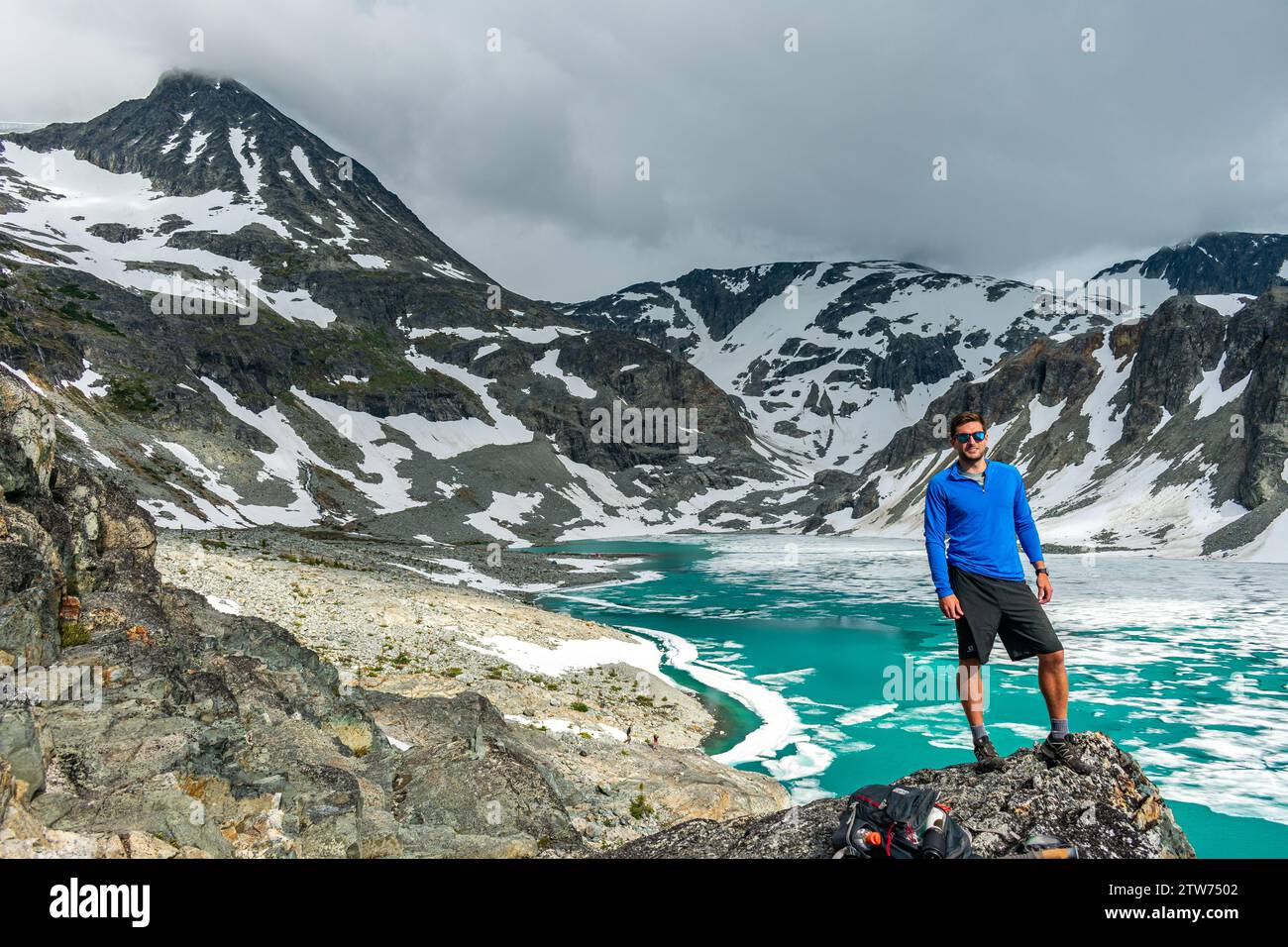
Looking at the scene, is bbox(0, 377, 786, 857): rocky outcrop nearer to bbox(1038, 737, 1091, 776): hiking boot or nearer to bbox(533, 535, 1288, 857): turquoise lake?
bbox(1038, 737, 1091, 776): hiking boot

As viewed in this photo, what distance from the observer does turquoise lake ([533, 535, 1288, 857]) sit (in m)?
21.7

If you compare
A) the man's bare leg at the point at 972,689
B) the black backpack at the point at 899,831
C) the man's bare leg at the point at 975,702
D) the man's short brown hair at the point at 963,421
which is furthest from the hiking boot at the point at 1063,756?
the man's short brown hair at the point at 963,421

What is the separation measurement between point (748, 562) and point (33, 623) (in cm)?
9679

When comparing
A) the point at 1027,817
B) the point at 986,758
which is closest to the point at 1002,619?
the point at 986,758

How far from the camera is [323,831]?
Answer: 806 centimetres

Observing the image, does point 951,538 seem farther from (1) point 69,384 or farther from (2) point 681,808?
(1) point 69,384

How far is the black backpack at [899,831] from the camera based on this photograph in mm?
4617

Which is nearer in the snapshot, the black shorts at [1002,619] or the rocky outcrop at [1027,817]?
the rocky outcrop at [1027,817]

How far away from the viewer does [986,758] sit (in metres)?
6.42

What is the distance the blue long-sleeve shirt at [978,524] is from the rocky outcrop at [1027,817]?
1666mm

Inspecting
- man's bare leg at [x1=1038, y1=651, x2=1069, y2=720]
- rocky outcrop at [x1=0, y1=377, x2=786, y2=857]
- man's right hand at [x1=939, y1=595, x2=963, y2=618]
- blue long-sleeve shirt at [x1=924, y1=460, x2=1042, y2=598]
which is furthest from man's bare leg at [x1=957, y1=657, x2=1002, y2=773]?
rocky outcrop at [x1=0, y1=377, x2=786, y2=857]

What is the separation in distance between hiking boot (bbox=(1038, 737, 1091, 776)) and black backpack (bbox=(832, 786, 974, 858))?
5.67ft

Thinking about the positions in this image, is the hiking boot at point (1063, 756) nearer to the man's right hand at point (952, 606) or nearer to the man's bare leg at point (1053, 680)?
the man's bare leg at point (1053, 680)

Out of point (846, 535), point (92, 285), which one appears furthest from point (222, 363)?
point (846, 535)
